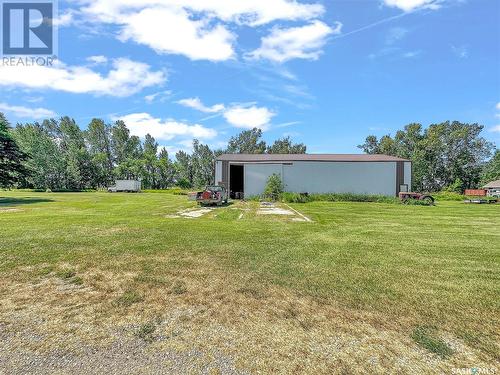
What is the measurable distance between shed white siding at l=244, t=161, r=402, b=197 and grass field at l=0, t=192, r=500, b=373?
24.4 m

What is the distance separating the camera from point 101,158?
58.8 meters

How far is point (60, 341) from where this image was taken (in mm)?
2711

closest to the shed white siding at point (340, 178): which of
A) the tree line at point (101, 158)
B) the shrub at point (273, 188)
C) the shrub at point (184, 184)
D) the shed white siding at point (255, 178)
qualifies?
the shed white siding at point (255, 178)

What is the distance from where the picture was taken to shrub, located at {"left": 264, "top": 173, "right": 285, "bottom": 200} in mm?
26984

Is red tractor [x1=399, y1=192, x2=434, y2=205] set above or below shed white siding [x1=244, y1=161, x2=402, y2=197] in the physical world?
below

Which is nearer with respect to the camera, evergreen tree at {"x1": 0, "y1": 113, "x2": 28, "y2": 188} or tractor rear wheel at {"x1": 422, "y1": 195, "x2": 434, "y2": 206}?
evergreen tree at {"x1": 0, "y1": 113, "x2": 28, "y2": 188}

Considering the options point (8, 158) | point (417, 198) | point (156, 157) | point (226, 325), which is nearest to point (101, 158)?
point (156, 157)

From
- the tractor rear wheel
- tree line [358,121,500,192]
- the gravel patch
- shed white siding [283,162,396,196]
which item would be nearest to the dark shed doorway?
shed white siding [283,162,396,196]

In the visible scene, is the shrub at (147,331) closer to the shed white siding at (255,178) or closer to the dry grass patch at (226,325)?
the dry grass patch at (226,325)

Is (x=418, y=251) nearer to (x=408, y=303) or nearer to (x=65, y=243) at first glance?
(x=408, y=303)

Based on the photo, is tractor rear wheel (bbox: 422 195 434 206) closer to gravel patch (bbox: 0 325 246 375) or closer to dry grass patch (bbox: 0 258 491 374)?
dry grass patch (bbox: 0 258 491 374)

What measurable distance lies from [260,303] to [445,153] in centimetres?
6723

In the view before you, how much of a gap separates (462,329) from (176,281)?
12.3ft

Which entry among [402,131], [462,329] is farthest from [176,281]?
[402,131]
